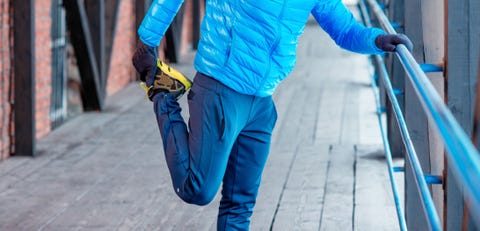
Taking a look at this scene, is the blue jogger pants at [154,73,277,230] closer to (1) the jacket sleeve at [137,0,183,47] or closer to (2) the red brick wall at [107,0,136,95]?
(1) the jacket sleeve at [137,0,183,47]

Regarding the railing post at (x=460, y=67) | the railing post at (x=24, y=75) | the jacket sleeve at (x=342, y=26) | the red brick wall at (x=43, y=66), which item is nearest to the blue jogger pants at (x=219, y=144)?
the jacket sleeve at (x=342, y=26)

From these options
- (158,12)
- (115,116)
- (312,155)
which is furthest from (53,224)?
(115,116)

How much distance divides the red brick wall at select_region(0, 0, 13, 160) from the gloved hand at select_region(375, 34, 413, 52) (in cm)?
329

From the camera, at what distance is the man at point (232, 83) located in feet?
9.43

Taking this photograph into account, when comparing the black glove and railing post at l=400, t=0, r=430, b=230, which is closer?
the black glove

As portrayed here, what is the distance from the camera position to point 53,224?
4.28m

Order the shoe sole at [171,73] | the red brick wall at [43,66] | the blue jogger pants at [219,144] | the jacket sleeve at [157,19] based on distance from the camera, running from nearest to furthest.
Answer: the blue jogger pants at [219,144] → the jacket sleeve at [157,19] → the shoe sole at [171,73] → the red brick wall at [43,66]

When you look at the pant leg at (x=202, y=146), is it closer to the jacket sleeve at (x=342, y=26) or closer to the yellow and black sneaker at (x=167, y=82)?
the yellow and black sneaker at (x=167, y=82)

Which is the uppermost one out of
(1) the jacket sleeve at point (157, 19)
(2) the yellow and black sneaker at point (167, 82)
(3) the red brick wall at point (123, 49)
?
(1) the jacket sleeve at point (157, 19)

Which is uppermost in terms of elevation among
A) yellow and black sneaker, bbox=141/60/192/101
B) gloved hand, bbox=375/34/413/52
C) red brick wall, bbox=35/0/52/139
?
gloved hand, bbox=375/34/413/52

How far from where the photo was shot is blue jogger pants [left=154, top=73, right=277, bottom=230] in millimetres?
2936

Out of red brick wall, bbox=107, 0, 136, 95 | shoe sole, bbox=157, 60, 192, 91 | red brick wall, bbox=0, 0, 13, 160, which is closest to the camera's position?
shoe sole, bbox=157, 60, 192, 91

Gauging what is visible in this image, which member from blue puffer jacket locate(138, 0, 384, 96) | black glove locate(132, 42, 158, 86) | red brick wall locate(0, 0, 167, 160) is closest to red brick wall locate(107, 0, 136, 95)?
red brick wall locate(0, 0, 167, 160)

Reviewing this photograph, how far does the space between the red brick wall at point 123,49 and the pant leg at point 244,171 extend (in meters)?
5.49
